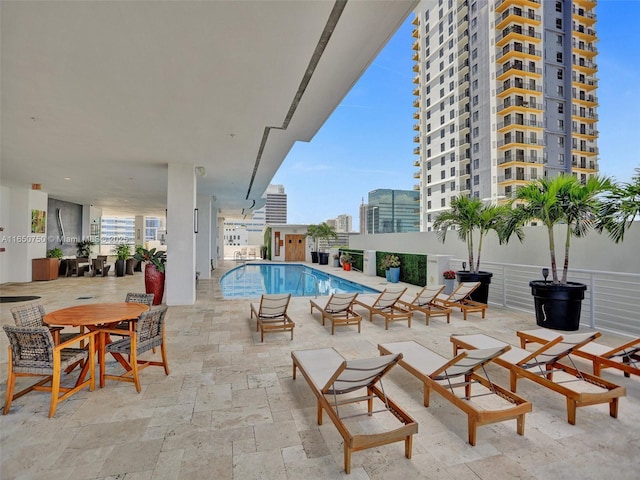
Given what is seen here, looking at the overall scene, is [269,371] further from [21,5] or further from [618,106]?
[618,106]

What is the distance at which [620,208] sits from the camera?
14.0 ft

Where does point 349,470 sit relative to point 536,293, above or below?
below

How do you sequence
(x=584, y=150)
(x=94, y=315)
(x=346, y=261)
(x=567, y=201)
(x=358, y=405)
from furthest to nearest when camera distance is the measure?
(x=584, y=150), (x=346, y=261), (x=567, y=201), (x=94, y=315), (x=358, y=405)

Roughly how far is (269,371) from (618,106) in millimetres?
52209

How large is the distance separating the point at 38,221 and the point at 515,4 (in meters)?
44.7

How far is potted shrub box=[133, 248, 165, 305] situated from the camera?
7.86 m

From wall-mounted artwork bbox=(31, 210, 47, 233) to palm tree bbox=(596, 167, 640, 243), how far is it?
15.5 metres

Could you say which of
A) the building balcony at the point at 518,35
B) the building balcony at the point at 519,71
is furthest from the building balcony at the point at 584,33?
the building balcony at the point at 519,71

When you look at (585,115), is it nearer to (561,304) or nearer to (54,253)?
(561,304)

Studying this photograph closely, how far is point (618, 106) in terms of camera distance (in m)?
37.5

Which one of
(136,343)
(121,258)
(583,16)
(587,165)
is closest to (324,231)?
(121,258)

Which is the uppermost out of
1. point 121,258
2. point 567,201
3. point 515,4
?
point 515,4

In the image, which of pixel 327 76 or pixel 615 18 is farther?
pixel 615 18

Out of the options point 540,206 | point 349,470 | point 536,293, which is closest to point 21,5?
point 349,470
